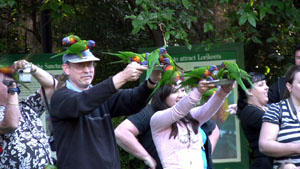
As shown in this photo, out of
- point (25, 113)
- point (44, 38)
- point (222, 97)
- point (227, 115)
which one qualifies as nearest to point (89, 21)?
point (44, 38)

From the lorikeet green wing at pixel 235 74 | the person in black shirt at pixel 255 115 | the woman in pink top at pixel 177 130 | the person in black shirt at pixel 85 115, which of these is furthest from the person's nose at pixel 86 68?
the person in black shirt at pixel 255 115

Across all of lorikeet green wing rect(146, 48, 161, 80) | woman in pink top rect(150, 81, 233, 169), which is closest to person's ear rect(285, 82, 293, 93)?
woman in pink top rect(150, 81, 233, 169)

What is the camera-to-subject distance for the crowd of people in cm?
375

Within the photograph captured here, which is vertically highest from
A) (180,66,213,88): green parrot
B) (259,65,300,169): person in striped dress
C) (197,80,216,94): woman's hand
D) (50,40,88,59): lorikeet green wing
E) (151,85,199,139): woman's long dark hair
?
(50,40,88,59): lorikeet green wing

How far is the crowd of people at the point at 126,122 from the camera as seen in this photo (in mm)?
3746

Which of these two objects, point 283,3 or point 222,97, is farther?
point 283,3

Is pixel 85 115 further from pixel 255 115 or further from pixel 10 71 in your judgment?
pixel 255 115

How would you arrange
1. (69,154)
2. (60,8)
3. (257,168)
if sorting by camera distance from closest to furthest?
(69,154) < (257,168) < (60,8)

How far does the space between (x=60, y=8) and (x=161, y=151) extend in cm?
388

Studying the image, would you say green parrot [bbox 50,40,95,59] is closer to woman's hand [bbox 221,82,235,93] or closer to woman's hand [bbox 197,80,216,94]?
woman's hand [bbox 197,80,216,94]

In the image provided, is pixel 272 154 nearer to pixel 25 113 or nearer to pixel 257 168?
pixel 257 168

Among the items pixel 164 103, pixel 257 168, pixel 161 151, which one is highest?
pixel 164 103

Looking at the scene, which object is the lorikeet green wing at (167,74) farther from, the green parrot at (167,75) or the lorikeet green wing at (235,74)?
the lorikeet green wing at (235,74)

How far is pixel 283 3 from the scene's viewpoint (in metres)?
6.80
